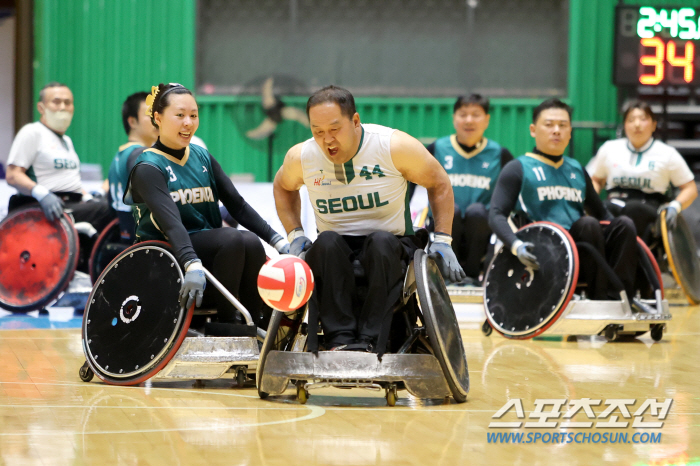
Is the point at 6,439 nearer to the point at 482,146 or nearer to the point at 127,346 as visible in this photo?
the point at 127,346

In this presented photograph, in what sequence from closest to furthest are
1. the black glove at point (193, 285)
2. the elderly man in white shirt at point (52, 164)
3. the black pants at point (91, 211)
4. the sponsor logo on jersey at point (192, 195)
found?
the black glove at point (193, 285), the sponsor logo on jersey at point (192, 195), the elderly man in white shirt at point (52, 164), the black pants at point (91, 211)

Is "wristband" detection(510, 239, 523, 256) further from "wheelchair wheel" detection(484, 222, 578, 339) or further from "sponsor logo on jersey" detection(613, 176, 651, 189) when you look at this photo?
"sponsor logo on jersey" detection(613, 176, 651, 189)

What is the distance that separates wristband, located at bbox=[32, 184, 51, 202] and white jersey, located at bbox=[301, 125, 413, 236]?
3252mm

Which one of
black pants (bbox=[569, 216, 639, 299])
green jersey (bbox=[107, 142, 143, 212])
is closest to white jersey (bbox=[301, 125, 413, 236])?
black pants (bbox=[569, 216, 639, 299])

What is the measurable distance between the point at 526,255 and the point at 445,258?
167 cm

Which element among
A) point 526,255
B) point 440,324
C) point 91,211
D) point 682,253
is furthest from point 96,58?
point 440,324

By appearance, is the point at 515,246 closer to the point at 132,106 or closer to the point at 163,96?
the point at 163,96

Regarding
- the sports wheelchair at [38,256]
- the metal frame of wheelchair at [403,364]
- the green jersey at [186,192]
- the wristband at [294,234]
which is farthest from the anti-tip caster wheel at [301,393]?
the sports wheelchair at [38,256]

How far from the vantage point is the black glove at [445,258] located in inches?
150

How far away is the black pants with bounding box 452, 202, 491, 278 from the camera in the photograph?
676cm

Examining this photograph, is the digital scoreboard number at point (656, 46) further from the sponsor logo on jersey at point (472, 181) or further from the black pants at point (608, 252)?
the black pants at point (608, 252)

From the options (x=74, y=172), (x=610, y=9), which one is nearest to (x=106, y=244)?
(x=74, y=172)

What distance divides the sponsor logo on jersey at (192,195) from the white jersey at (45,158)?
10.5 ft

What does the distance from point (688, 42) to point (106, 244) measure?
5786 millimetres
